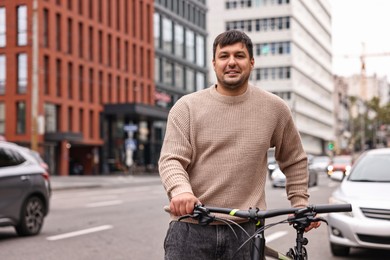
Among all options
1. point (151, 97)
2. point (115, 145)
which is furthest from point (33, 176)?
point (151, 97)

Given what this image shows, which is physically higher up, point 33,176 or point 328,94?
point 328,94

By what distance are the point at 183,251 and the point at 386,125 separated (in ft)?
367

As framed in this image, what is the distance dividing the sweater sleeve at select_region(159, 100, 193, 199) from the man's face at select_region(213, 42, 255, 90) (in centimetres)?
25

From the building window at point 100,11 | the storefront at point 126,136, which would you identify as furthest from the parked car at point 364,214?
the building window at point 100,11

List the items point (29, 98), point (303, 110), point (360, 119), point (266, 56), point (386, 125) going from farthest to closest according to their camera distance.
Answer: point (360, 119)
point (386, 125)
point (303, 110)
point (266, 56)
point (29, 98)

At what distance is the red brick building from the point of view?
154ft

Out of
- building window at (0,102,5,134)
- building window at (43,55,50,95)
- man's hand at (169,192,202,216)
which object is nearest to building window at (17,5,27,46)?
building window at (43,55,50,95)

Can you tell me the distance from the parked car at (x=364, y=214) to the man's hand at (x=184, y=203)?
18.7 ft

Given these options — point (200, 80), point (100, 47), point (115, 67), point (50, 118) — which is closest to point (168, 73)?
point (200, 80)

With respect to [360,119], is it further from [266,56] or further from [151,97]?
[151,97]

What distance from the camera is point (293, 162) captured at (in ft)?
13.1

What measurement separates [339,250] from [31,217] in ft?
17.0

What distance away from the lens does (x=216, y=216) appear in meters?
3.63

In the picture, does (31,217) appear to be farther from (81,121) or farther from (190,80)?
(190,80)
